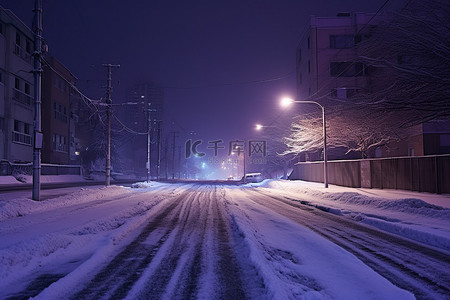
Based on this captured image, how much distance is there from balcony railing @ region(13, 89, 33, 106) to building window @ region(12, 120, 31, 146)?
2.32 metres

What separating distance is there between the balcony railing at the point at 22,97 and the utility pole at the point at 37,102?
22.0 meters

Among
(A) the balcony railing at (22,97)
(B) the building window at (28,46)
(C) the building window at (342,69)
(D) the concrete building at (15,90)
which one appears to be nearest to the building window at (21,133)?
(D) the concrete building at (15,90)

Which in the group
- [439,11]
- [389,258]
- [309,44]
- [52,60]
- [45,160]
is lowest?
[389,258]

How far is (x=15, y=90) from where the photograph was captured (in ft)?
108

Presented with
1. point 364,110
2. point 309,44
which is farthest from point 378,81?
point 309,44

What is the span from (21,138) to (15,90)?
5.10 m

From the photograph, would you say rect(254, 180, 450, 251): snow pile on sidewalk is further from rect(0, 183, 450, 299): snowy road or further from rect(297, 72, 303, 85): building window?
rect(297, 72, 303, 85): building window

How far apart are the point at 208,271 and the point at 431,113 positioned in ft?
47.4

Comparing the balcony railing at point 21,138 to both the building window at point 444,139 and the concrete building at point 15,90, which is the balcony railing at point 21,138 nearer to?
the concrete building at point 15,90

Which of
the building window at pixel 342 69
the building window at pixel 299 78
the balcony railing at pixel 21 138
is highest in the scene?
the building window at pixel 299 78

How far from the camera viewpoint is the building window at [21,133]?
3284 centimetres

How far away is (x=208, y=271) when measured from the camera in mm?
5117

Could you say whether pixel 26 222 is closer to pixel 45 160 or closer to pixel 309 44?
pixel 45 160

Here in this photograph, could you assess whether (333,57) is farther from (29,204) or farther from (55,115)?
(29,204)
